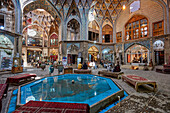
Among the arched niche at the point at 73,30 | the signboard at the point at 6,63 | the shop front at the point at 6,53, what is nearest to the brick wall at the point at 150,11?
the arched niche at the point at 73,30

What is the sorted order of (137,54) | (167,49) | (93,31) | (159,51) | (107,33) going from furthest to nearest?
1. (107,33)
2. (93,31)
3. (137,54)
4. (159,51)
5. (167,49)

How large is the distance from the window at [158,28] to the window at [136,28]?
3.72 feet

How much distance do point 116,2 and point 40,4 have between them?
14878mm

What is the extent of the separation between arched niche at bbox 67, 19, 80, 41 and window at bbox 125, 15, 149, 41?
10.3m

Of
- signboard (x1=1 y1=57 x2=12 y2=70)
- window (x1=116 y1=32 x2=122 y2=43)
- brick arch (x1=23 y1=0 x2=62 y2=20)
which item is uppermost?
brick arch (x1=23 y1=0 x2=62 y2=20)

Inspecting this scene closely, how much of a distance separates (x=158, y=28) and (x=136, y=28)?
3348mm

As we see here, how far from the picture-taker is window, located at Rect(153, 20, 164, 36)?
42.6 feet

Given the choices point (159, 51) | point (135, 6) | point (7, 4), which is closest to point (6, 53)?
point (7, 4)

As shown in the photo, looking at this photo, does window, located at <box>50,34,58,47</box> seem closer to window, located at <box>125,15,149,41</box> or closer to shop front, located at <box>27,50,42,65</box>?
shop front, located at <box>27,50,42,65</box>

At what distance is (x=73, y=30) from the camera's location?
1833 cm

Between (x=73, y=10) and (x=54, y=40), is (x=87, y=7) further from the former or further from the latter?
(x=54, y=40)

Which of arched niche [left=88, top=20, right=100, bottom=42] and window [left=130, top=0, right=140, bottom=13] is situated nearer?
window [left=130, top=0, right=140, bottom=13]

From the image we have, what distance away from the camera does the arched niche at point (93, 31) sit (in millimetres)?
18422

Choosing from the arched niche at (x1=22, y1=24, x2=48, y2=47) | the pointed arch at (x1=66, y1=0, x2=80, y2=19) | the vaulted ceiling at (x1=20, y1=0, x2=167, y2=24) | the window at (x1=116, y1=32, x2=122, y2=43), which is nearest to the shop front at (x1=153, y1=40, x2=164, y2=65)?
the window at (x1=116, y1=32, x2=122, y2=43)
